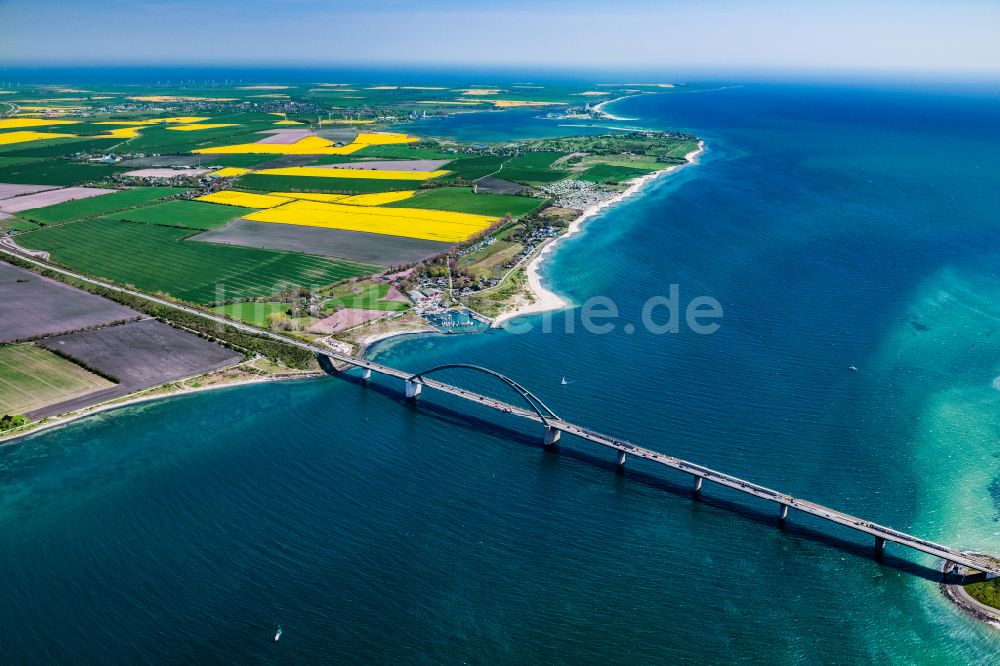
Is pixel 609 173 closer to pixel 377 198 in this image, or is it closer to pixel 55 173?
pixel 377 198

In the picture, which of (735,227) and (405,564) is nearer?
(405,564)

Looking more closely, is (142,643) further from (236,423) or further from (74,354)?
(74,354)

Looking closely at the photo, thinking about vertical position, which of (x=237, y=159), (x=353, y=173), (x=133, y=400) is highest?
(x=237, y=159)

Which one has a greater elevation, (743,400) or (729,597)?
(743,400)

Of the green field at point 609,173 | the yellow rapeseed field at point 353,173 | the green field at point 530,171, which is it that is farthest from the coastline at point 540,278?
the yellow rapeseed field at point 353,173

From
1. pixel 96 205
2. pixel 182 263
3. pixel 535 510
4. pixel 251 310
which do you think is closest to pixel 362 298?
pixel 251 310

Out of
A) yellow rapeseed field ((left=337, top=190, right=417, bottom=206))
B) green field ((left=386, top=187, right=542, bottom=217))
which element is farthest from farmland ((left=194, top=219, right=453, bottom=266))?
green field ((left=386, top=187, right=542, bottom=217))

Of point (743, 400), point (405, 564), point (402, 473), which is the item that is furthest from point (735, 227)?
point (405, 564)

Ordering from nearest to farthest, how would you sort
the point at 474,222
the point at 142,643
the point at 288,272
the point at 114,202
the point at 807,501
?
the point at 142,643 → the point at 807,501 → the point at 288,272 → the point at 474,222 → the point at 114,202

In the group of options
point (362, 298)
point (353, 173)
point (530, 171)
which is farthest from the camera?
point (530, 171)
